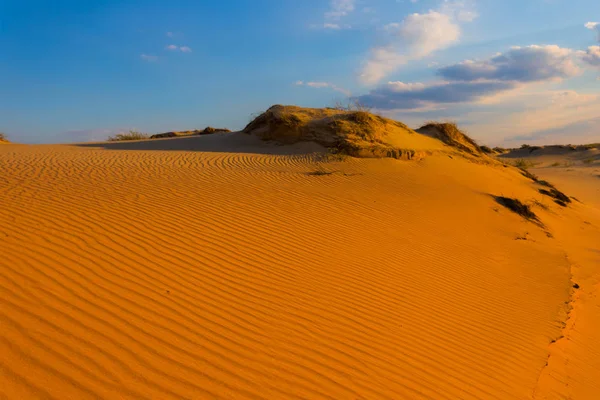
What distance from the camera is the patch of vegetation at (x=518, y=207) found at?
898cm

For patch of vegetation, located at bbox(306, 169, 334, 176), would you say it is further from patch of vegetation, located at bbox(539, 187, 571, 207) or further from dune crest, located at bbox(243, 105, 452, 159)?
patch of vegetation, located at bbox(539, 187, 571, 207)

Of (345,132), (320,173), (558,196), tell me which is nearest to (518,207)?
(558,196)

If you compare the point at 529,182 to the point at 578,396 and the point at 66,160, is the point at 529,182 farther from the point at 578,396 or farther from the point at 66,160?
the point at 66,160

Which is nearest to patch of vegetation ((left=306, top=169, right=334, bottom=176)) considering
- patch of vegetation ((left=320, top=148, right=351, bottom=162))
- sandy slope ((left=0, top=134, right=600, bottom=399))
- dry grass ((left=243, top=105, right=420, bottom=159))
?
patch of vegetation ((left=320, top=148, right=351, bottom=162))

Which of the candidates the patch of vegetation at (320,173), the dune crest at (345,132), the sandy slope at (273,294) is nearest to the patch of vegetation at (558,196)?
the sandy slope at (273,294)

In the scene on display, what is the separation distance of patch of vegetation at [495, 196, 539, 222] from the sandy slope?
0.54 m

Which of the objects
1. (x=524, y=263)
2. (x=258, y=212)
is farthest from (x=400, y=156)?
(x=258, y=212)

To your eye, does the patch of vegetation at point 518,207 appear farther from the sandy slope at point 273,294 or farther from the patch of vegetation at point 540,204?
the patch of vegetation at point 540,204

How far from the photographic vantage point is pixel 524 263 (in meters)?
6.51

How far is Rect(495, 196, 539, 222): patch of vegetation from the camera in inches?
354

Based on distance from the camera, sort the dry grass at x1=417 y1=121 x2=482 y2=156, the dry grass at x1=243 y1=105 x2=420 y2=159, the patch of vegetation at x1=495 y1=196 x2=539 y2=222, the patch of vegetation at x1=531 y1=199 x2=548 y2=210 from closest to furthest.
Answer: the patch of vegetation at x1=495 y1=196 x2=539 y2=222 → the patch of vegetation at x1=531 y1=199 x2=548 y2=210 → the dry grass at x1=243 y1=105 x2=420 y2=159 → the dry grass at x1=417 y1=121 x2=482 y2=156

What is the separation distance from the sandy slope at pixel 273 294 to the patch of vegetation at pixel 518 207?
0.54m

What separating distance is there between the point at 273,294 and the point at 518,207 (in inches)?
300

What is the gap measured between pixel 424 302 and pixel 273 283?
1.88m
